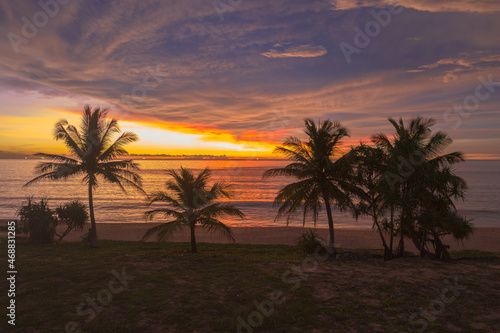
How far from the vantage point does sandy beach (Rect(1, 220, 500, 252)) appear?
21.7m

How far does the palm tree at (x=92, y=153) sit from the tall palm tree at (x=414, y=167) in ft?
43.2

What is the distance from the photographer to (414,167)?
11703 millimetres

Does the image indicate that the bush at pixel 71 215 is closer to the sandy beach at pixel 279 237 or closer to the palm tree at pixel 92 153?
the palm tree at pixel 92 153

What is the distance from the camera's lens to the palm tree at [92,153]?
15.5m

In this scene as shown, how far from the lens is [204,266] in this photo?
11680mm

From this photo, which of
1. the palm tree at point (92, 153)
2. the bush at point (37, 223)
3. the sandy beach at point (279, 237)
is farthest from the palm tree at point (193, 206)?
Answer: the bush at point (37, 223)

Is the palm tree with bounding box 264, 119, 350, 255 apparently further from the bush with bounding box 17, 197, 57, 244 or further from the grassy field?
the bush with bounding box 17, 197, 57, 244

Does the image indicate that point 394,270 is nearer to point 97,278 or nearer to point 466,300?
point 466,300

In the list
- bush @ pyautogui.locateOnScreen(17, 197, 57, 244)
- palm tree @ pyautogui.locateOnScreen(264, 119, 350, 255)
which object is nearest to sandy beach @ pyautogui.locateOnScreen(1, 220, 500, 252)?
bush @ pyautogui.locateOnScreen(17, 197, 57, 244)

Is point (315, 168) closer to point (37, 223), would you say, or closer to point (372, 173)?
point (372, 173)

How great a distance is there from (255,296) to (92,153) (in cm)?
1269

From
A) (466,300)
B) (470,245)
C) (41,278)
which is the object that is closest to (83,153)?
(41,278)

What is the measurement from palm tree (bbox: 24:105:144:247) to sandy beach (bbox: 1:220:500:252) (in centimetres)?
702

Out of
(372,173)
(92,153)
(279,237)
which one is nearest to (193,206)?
(92,153)
